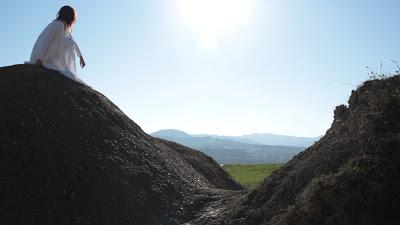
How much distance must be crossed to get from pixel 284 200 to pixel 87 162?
192 inches

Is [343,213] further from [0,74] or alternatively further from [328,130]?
[0,74]

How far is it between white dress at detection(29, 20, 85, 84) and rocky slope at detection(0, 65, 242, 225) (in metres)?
0.40

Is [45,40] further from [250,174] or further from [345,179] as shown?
[250,174]

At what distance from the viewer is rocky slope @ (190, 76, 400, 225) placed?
6.84m

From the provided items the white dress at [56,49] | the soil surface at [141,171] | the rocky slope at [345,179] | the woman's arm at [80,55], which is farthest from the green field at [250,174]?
the rocky slope at [345,179]

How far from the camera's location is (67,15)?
13.9m

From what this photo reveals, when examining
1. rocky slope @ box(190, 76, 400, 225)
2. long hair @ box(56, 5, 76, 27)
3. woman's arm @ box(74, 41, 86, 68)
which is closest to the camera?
rocky slope @ box(190, 76, 400, 225)

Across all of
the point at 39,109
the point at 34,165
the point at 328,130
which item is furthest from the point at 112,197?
the point at 328,130

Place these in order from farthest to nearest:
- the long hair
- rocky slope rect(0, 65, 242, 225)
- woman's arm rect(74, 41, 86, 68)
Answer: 1. woman's arm rect(74, 41, 86, 68)
2. the long hair
3. rocky slope rect(0, 65, 242, 225)

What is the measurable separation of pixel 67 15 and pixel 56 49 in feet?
3.42

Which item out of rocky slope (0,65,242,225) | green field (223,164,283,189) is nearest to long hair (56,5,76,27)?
rocky slope (0,65,242,225)

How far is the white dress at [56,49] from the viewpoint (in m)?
13.8

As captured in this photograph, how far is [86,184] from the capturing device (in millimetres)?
10688

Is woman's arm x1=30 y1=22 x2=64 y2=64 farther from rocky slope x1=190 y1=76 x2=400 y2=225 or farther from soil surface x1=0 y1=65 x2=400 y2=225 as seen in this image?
rocky slope x1=190 y1=76 x2=400 y2=225
